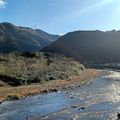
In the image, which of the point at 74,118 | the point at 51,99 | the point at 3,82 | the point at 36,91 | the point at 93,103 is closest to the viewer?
the point at 74,118

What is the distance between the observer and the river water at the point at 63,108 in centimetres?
5147

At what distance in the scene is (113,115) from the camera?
4997cm

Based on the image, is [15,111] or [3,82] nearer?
[15,111]

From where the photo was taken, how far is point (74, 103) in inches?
2534

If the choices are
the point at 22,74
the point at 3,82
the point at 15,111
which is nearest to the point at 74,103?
the point at 15,111

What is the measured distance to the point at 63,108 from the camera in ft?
194

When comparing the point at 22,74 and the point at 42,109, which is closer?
the point at 42,109

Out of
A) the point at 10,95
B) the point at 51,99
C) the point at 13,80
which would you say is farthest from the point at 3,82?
the point at 51,99

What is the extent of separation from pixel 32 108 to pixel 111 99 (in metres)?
15.8

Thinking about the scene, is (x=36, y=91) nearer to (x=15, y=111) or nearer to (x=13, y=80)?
(x=13, y=80)

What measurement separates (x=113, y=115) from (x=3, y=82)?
50.7 m

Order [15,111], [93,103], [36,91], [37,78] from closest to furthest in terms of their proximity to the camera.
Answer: [15,111] < [93,103] < [36,91] < [37,78]

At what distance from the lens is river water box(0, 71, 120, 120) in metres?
51.5

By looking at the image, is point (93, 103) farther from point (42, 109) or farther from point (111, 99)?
point (42, 109)
